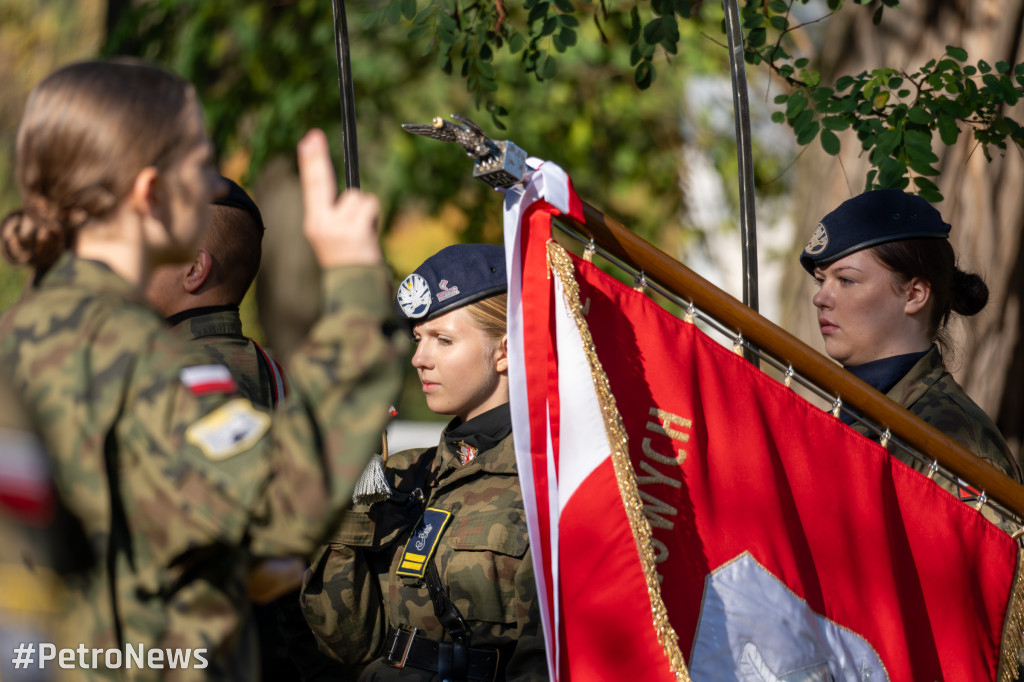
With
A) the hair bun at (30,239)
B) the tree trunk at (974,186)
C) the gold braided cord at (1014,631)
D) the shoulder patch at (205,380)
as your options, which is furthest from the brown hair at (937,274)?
the hair bun at (30,239)

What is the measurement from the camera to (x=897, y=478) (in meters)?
2.56

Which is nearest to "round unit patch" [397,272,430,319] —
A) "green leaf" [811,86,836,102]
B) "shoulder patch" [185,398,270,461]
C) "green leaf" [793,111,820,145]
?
"shoulder patch" [185,398,270,461]

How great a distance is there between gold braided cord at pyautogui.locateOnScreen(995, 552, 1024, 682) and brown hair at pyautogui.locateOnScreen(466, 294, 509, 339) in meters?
1.41

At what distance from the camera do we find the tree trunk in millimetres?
5047

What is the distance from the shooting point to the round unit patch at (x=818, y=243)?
3.05m

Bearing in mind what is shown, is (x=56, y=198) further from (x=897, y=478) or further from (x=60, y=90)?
(x=897, y=478)

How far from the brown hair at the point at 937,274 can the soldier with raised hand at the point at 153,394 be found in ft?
6.38

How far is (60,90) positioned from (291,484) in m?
0.62

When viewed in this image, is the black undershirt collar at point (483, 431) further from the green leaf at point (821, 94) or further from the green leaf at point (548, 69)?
the green leaf at point (821, 94)

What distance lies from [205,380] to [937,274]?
89.8 inches

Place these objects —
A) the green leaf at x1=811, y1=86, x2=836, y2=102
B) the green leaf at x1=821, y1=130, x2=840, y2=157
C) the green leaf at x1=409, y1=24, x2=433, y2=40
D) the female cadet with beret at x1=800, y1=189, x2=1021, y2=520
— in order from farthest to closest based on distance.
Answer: the green leaf at x1=409, y1=24, x2=433, y2=40 < the green leaf at x1=811, y1=86, x2=836, y2=102 < the green leaf at x1=821, y1=130, x2=840, y2=157 < the female cadet with beret at x1=800, y1=189, x2=1021, y2=520

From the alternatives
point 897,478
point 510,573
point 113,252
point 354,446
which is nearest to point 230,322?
point 510,573

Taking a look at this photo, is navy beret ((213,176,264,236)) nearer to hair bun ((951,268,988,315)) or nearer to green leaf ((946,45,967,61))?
hair bun ((951,268,988,315))

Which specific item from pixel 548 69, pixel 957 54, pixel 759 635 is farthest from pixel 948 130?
pixel 759 635
